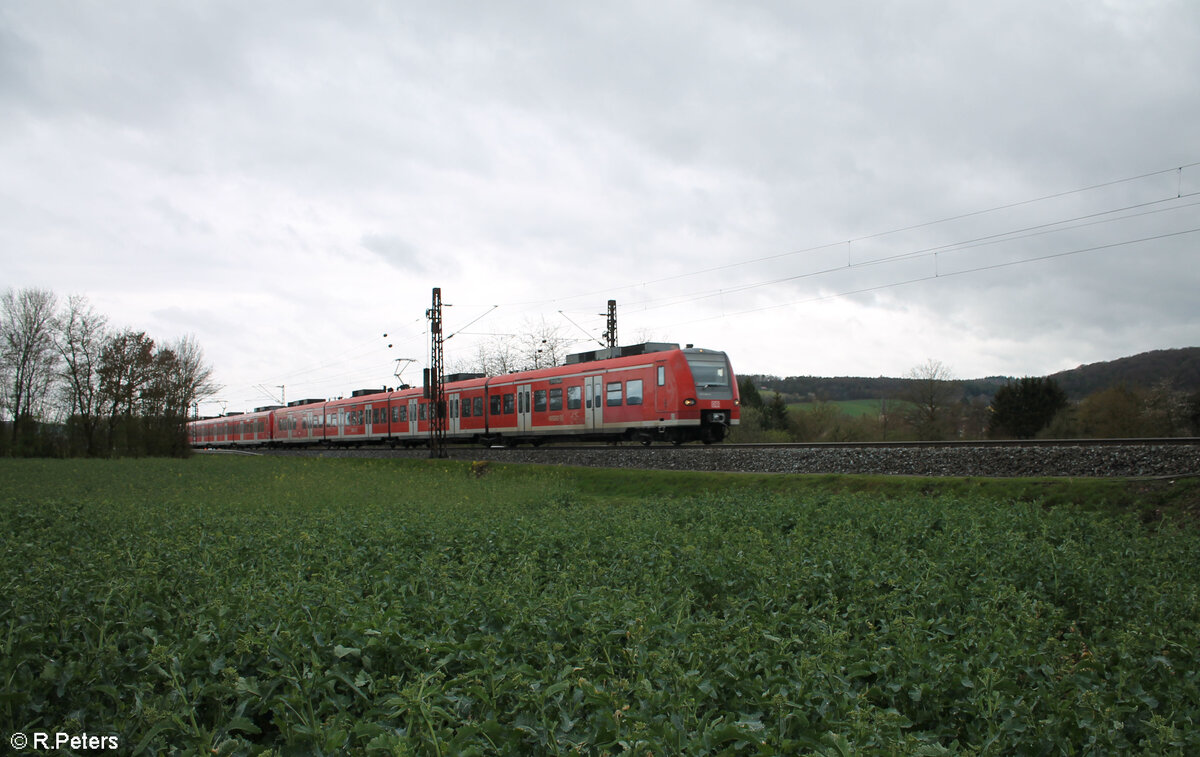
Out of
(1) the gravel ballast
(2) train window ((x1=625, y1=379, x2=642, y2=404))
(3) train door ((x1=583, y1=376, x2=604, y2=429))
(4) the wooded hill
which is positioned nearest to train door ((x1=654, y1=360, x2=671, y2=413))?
(2) train window ((x1=625, y1=379, x2=642, y2=404))

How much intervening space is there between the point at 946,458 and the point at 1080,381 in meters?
35.1

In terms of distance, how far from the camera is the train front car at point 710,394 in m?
24.9

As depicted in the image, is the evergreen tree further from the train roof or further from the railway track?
the railway track

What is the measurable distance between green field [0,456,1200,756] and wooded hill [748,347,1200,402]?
36924mm

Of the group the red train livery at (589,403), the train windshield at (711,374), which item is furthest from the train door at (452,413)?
the train windshield at (711,374)

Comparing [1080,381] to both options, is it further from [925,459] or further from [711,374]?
[925,459]

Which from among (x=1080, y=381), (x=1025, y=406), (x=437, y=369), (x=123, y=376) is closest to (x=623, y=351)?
(x=437, y=369)

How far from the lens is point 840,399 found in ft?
185

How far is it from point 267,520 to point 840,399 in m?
50.3

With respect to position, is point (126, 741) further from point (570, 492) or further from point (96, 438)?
point (96, 438)

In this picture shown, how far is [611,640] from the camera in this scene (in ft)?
16.6

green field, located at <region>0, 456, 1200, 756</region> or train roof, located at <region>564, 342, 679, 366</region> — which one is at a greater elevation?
train roof, located at <region>564, 342, 679, 366</region>

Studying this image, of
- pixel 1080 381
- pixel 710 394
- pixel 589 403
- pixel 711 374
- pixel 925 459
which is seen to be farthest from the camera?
pixel 1080 381

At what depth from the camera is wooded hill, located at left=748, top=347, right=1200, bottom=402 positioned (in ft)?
131
